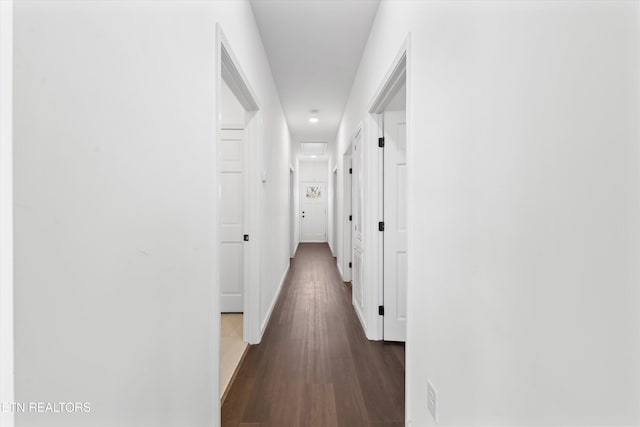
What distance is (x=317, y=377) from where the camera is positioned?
2178 millimetres

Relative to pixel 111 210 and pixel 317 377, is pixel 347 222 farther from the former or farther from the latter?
pixel 111 210

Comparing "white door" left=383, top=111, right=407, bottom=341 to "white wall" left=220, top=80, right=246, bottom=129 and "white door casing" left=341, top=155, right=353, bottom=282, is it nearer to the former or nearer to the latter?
"white wall" left=220, top=80, right=246, bottom=129

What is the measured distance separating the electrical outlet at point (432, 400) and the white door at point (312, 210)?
29.0ft

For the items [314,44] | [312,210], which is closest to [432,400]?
[314,44]

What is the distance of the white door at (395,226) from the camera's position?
2785 mm

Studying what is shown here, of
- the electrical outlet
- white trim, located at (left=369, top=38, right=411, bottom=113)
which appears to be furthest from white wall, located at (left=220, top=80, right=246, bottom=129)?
the electrical outlet

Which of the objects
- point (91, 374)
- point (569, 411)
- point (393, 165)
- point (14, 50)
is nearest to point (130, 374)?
point (91, 374)

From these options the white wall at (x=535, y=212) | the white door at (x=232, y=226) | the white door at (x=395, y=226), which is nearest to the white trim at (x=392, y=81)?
the white door at (x=395, y=226)

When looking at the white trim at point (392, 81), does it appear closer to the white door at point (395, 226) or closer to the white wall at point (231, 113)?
the white door at point (395, 226)

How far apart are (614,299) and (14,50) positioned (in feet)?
3.76

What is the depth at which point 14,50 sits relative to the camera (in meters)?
0.53

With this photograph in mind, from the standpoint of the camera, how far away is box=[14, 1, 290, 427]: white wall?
1.85ft
